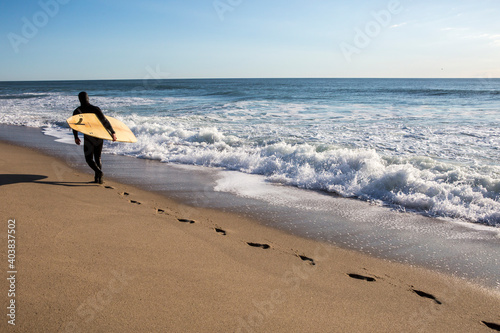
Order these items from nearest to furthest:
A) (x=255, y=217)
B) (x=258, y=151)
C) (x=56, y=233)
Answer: (x=56, y=233), (x=255, y=217), (x=258, y=151)

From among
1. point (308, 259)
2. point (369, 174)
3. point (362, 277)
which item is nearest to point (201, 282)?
point (308, 259)

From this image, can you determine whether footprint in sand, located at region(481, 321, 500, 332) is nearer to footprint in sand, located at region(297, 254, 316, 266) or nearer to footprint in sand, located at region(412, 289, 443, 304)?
footprint in sand, located at region(412, 289, 443, 304)

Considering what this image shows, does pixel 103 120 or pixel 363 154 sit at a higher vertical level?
pixel 103 120

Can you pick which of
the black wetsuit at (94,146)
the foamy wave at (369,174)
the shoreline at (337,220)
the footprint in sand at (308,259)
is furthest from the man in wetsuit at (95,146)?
the footprint in sand at (308,259)

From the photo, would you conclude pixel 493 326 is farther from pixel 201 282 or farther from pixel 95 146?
pixel 95 146

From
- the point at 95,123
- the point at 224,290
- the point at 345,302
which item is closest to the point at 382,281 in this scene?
the point at 345,302

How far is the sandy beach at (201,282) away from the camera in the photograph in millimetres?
2449

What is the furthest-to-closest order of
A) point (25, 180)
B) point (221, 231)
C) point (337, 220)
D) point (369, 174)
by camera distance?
point (369, 174) → point (25, 180) → point (337, 220) → point (221, 231)

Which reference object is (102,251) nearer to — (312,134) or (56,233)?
(56,233)

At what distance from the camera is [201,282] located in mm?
2924

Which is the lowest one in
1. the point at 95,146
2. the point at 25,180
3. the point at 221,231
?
the point at 221,231

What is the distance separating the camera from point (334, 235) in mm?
4383

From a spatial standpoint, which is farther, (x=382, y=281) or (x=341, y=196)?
(x=341, y=196)

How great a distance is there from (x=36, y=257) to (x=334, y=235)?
3435mm
